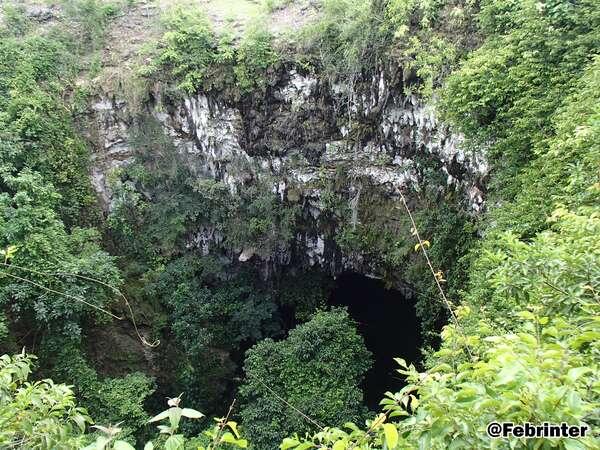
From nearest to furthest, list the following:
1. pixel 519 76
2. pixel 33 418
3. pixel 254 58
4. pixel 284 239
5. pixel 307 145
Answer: pixel 33 418 < pixel 519 76 < pixel 254 58 < pixel 307 145 < pixel 284 239

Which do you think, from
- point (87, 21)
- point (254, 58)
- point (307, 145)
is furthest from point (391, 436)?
point (87, 21)

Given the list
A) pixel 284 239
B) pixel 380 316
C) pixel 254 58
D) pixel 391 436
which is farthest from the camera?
Answer: pixel 380 316

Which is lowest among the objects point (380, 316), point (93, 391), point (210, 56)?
point (380, 316)

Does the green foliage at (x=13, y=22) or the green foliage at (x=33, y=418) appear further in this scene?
the green foliage at (x=13, y=22)

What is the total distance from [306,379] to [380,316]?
465 cm

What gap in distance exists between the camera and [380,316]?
12.4 m

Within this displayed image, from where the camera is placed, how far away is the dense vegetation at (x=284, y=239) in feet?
6.21

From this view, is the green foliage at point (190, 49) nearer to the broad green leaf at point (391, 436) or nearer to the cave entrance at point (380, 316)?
the cave entrance at point (380, 316)

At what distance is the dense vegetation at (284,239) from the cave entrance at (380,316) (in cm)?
124

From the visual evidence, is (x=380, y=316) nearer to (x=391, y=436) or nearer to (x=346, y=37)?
(x=346, y=37)

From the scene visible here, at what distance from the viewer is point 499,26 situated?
6.21 m

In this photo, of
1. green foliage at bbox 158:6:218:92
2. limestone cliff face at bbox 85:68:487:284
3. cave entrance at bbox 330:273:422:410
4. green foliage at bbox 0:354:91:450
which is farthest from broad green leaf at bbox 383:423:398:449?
cave entrance at bbox 330:273:422:410

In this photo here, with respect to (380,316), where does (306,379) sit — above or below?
above

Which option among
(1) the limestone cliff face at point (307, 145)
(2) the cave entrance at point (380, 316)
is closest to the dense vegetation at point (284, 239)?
(1) the limestone cliff face at point (307, 145)
